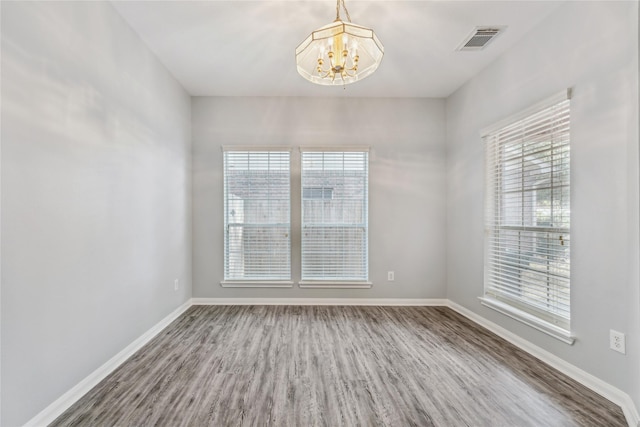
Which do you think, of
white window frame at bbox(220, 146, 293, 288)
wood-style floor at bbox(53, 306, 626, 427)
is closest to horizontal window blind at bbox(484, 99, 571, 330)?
wood-style floor at bbox(53, 306, 626, 427)

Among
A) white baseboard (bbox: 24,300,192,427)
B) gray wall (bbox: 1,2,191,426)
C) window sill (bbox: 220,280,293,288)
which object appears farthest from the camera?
window sill (bbox: 220,280,293,288)

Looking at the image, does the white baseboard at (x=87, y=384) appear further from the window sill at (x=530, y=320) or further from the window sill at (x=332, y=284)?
the window sill at (x=530, y=320)

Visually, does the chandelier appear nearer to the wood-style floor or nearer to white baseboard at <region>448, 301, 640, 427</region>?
the wood-style floor

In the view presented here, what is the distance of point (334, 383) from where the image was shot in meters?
1.97

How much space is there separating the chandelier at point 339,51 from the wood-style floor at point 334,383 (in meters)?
2.23

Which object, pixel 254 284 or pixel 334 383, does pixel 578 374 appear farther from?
pixel 254 284

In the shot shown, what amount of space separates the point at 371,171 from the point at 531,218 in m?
1.85

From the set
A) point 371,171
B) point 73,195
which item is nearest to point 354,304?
point 371,171

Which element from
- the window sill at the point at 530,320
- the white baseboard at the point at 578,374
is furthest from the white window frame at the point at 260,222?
the white baseboard at the point at 578,374

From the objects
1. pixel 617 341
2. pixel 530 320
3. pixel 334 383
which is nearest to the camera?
pixel 617 341

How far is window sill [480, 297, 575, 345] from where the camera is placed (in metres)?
2.05

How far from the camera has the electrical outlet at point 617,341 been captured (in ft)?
5.61

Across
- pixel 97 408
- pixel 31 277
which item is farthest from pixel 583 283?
pixel 31 277

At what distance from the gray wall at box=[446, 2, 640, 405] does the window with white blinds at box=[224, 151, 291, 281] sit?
2.67 metres
